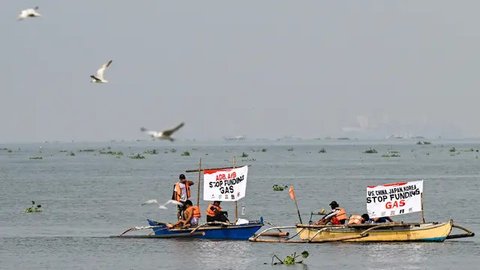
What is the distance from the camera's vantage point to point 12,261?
36.2 metres

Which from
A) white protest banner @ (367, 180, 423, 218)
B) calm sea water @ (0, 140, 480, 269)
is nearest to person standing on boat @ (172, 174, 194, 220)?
calm sea water @ (0, 140, 480, 269)

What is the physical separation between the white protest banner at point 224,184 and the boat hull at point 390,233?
9.99 feet

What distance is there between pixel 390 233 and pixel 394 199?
48.4 inches

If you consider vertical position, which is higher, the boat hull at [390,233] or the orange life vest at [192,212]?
the orange life vest at [192,212]

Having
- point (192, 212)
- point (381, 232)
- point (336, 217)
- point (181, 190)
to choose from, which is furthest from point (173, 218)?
point (381, 232)

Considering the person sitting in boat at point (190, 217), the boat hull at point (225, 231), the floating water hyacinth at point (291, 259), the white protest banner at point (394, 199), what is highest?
the white protest banner at point (394, 199)

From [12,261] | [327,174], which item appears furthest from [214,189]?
[327,174]

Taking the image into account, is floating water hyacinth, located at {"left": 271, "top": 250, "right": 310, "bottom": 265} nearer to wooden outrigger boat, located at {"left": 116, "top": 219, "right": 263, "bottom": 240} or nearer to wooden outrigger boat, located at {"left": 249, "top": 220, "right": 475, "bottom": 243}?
wooden outrigger boat, located at {"left": 249, "top": 220, "right": 475, "bottom": 243}

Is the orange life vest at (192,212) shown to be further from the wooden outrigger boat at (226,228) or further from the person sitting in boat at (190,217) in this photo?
the wooden outrigger boat at (226,228)

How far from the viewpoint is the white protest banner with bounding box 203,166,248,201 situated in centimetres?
4022

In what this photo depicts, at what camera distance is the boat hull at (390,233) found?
38188 mm

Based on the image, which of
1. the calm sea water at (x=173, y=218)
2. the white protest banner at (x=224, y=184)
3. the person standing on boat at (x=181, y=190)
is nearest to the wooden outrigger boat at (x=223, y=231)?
the calm sea water at (x=173, y=218)

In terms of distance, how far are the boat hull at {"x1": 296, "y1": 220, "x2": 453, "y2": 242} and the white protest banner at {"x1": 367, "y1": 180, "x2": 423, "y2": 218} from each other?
1.71 feet

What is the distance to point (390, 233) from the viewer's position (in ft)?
126
